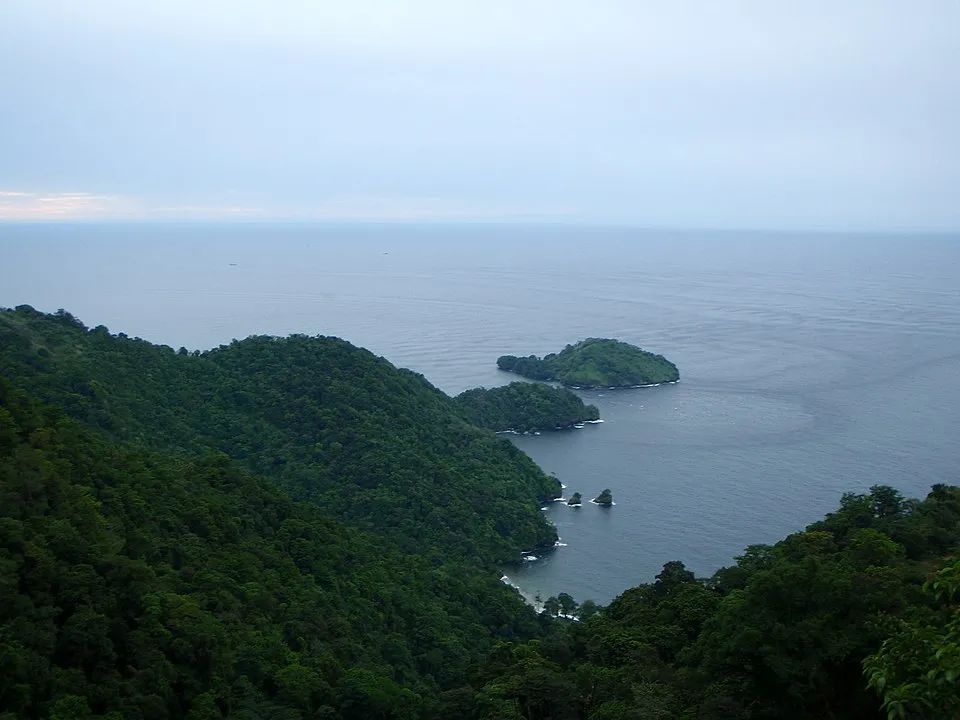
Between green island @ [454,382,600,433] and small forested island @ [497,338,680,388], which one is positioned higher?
small forested island @ [497,338,680,388]

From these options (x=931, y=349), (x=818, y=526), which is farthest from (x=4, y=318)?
(x=931, y=349)

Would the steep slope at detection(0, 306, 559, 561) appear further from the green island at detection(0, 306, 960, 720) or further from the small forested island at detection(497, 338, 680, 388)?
the small forested island at detection(497, 338, 680, 388)

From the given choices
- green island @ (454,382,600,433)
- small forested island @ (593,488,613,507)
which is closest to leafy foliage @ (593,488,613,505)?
small forested island @ (593,488,613,507)

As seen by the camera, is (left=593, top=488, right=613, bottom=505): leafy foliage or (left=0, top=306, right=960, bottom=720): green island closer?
(left=0, top=306, right=960, bottom=720): green island

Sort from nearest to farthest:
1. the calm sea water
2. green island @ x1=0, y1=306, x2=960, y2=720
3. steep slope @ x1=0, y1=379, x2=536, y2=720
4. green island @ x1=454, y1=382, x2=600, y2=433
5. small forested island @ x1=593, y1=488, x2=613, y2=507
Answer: green island @ x1=0, y1=306, x2=960, y2=720
steep slope @ x1=0, y1=379, x2=536, y2=720
the calm sea water
small forested island @ x1=593, y1=488, x2=613, y2=507
green island @ x1=454, y1=382, x2=600, y2=433

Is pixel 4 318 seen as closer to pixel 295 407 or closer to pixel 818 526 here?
pixel 295 407

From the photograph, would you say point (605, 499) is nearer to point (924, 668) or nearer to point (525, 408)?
point (525, 408)
